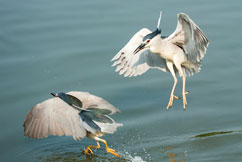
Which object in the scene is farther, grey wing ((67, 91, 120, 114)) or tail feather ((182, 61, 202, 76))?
tail feather ((182, 61, 202, 76))

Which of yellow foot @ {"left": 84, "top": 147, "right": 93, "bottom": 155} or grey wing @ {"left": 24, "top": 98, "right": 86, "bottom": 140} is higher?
grey wing @ {"left": 24, "top": 98, "right": 86, "bottom": 140}

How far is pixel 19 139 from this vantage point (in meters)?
6.38

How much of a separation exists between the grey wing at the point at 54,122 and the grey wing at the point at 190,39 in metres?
1.90

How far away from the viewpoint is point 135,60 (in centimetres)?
727

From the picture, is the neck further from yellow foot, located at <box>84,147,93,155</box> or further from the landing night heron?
yellow foot, located at <box>84,147,93,155</box>

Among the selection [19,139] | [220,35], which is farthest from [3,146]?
[220,35]

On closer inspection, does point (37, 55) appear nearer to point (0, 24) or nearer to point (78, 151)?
point (0, 24)

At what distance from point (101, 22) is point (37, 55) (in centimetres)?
162

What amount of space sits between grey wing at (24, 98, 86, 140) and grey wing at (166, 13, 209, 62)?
190 cm

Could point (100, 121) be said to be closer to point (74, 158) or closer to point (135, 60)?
point (74, 158)

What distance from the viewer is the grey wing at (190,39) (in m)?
6.38

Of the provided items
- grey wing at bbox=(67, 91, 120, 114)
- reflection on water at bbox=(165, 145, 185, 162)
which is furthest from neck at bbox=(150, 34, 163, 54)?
reflection on water at bbox=(165, 145, 185, 162)

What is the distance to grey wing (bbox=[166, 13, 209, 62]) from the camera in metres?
6.38

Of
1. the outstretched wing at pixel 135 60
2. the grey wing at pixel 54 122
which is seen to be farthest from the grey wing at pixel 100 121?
the outstretched wing at pixel 135 60
